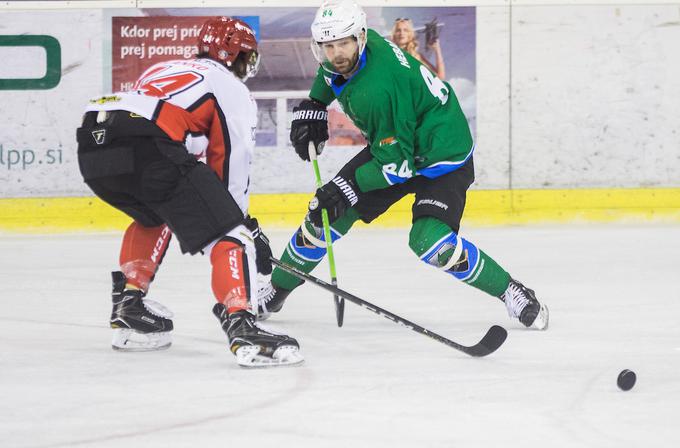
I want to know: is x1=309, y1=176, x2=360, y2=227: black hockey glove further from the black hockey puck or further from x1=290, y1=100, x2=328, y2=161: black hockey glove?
the black hockey puck

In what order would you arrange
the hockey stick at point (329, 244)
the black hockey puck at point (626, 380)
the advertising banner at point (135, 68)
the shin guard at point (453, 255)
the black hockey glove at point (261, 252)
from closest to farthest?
the black hockey puck at point (626, 380), the black hockey glove at point (261, 252), the shin guard at point (453, 255), the hockey stick at point (329, 244), the advertising banner at point (135, 68)

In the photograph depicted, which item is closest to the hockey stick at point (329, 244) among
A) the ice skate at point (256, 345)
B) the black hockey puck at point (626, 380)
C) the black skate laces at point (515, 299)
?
the black skate laces at point (515, 299)

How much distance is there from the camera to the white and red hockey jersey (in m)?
2.90

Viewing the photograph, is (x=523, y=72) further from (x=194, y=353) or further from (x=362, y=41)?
(x=194, y=353)

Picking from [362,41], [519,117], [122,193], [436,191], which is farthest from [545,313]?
[519,117]

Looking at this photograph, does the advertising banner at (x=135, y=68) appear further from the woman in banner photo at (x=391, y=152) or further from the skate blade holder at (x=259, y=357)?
the skate blade holder at (x=259, y=357)

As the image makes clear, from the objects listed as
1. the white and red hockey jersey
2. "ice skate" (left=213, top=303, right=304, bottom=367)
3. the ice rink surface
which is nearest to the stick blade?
the ice rink surface

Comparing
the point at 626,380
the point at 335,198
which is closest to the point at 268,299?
the point at 335,198

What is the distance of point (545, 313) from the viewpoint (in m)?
3.47

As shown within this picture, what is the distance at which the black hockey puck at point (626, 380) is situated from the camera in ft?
8.28

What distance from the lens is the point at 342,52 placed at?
330 centimetres

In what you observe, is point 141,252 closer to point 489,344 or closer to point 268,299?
point 268,299

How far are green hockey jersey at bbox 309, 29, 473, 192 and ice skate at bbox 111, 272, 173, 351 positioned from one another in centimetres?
69

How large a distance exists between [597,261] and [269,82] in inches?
89.0
